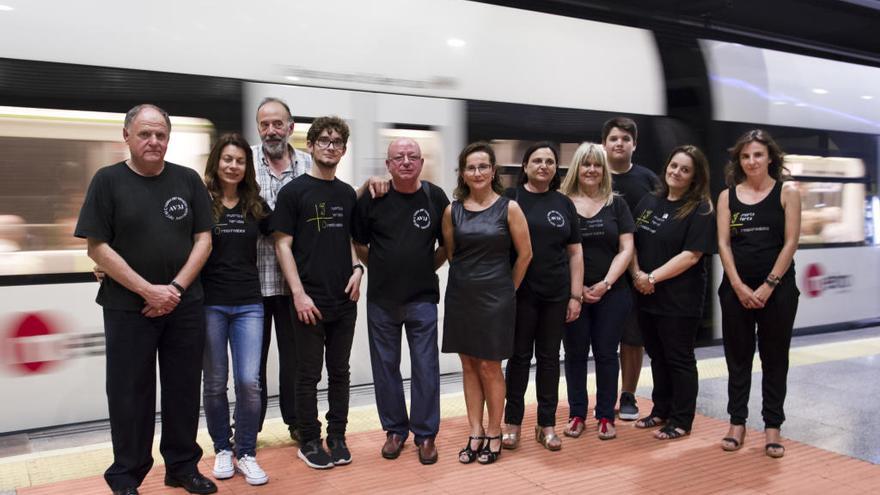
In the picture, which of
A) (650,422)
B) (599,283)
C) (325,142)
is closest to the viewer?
(325,142)

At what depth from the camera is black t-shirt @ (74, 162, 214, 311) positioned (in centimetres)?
325

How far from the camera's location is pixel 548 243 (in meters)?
4.17

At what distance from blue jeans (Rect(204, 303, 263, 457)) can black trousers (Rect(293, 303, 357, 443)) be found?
0.69 feet

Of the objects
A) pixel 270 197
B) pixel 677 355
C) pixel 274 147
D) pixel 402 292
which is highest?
pixel 274 147

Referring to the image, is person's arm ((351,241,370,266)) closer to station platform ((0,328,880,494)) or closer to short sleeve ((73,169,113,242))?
station platform ((0,328,880,494))

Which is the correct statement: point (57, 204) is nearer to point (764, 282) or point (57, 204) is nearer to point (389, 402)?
point (389, 402)

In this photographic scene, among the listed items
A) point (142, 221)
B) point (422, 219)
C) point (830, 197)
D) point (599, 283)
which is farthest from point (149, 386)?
point (830, 197)

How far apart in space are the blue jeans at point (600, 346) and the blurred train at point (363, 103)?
1344 millimetres

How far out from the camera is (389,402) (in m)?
4.12

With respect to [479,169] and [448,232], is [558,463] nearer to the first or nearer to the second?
[448,232]

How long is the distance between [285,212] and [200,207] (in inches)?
17.7

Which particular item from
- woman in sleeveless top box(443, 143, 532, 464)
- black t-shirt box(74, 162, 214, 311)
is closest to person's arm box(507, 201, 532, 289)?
woman in sleeveless top box(443, 143, 532, 464)

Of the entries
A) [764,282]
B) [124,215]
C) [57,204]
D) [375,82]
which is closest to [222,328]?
[124,215]

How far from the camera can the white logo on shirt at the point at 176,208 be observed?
338cm
